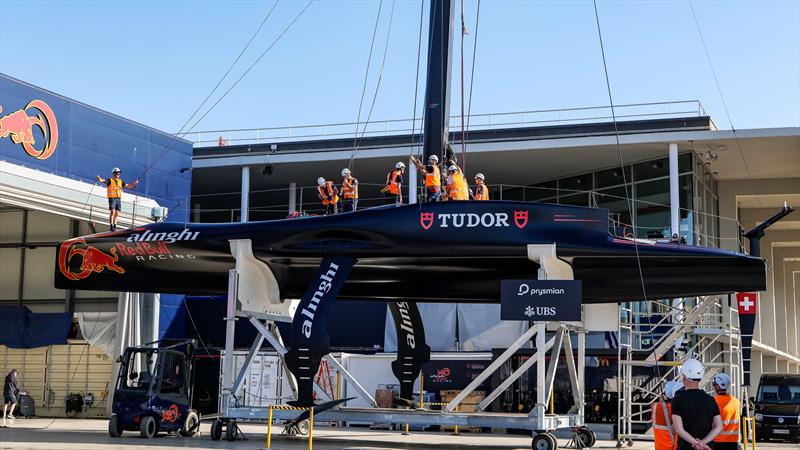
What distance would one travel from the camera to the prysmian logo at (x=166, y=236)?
1877 cm

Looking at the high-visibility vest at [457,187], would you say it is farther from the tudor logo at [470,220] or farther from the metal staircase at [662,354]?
the metal staircase at [662,354]

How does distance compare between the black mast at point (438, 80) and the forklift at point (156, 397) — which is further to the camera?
the forklift at point (156, 397)

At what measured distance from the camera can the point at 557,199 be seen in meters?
37.6

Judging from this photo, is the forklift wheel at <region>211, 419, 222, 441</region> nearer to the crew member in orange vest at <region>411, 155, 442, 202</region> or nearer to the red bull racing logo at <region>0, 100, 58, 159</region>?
the crew member in orange vest at <region>411, 155, 442, 202</region>

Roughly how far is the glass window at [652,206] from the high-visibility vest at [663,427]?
2411cm

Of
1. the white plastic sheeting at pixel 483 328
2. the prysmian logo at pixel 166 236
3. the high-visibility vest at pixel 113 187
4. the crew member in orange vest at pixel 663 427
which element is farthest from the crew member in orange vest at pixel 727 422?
the white plastic sheeting at pixel 483 328

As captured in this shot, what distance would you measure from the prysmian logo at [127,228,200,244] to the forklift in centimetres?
235

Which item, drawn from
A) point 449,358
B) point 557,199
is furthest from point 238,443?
point 557,199

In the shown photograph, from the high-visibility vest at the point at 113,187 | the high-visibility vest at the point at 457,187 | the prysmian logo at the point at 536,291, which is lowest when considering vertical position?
the prysmian logo at the point at 536,291

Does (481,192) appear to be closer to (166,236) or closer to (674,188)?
(166,236)

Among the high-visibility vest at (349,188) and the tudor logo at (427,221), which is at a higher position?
the high-visibility vest at (349,188)

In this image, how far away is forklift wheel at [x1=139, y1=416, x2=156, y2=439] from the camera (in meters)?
19.2

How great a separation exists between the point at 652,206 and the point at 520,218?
1810cm

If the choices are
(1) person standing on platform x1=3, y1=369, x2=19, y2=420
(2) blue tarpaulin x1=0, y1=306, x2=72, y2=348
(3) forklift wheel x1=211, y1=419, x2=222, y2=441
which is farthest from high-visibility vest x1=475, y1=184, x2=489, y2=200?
(2) blue tarpaulin x1=0, y1=306, x2=72, y2=348
